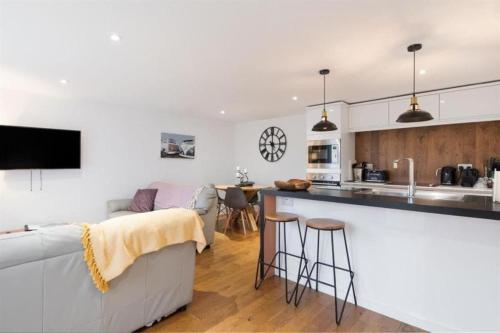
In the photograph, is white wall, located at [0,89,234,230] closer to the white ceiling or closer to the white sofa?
the white ceiling

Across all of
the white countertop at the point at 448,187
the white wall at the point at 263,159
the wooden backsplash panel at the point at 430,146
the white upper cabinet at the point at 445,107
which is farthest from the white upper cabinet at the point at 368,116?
the white wall at the point at 263,159

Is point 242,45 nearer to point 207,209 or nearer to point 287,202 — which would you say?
point 287,202

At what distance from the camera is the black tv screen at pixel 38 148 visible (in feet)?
11.4

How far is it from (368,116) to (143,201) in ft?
12.6

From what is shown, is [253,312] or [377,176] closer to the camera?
[253,312]

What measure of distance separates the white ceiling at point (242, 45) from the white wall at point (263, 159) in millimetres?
1755

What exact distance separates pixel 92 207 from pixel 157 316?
9.82ft

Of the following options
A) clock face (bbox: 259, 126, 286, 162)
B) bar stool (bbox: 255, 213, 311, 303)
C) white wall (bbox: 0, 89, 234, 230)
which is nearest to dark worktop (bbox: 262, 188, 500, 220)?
bar stool (bbox: 255, 213, 311, 303)

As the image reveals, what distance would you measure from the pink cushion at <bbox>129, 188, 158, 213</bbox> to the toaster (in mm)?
3536

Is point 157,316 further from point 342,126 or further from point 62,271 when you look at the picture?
point 342,126

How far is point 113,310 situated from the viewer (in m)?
1.71

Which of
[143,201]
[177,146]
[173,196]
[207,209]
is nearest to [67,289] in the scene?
[207,209]

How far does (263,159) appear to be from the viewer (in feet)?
19.6

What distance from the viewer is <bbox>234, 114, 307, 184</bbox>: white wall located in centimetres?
535
